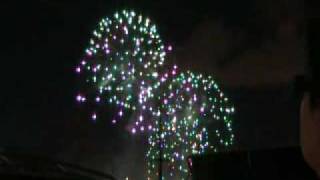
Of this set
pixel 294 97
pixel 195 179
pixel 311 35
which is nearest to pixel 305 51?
A: pixel 311 35

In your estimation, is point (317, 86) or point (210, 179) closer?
point (317, 86)

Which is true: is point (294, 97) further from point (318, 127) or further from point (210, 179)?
point (210, 179)

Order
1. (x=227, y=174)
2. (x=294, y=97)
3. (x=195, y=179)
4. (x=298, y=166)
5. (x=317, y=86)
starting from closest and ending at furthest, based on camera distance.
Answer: (x=317, y=86) < (x=294, y=97) < (x=298, y=166) < (x=227, y=174) < (x=195, y=179)

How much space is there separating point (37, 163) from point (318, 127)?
672 inches

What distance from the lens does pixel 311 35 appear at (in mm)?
2137

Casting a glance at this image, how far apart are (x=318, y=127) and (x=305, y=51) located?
0.27 metres

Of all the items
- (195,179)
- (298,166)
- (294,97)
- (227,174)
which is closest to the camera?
(294,97)

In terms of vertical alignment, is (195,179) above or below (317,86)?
above

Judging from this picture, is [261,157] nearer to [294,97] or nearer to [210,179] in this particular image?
[210,179]

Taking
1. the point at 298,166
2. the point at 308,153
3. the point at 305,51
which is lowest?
the point at 308,153

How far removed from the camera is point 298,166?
14938mm

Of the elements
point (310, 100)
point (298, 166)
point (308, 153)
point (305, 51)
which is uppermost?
point (298, 166)

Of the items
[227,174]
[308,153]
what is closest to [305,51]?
[308,153]

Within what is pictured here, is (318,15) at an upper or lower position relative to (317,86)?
upper
